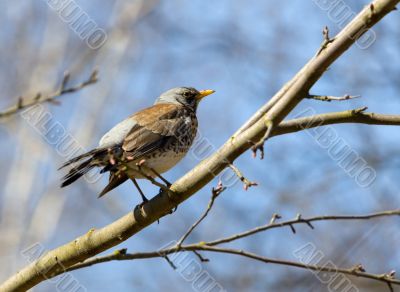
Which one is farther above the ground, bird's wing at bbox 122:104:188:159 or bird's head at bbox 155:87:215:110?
bird's head at bbox 155:87:215:110

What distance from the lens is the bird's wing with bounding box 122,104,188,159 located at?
5164 millimetres

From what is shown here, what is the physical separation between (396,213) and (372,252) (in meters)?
5.60

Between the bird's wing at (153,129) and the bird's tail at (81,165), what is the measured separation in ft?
1.19

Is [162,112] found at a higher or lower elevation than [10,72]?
lower

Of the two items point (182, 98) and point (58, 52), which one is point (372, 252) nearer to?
point (182, 98)

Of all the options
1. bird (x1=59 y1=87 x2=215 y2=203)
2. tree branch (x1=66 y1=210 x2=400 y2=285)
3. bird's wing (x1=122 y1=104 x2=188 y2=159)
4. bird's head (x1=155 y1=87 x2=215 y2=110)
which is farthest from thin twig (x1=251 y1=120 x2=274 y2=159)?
bird's head (x1=155 y1=87 x2=215 y2=110)

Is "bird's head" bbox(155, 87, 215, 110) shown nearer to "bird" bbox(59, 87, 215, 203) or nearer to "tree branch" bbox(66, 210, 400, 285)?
"bird" bbox(59, 87, 215, 203)

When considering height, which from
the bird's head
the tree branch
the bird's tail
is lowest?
the tree branch

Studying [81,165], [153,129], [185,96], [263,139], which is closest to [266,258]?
[263,139]

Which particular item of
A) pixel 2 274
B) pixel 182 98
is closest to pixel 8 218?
pixel 2 274

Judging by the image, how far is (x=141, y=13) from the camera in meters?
11.0

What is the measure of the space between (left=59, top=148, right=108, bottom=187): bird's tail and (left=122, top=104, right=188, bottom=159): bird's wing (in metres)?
0.36

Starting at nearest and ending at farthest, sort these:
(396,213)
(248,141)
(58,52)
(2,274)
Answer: (396,213), (248,141), (2,274), (58,52)

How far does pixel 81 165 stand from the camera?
4.68m
